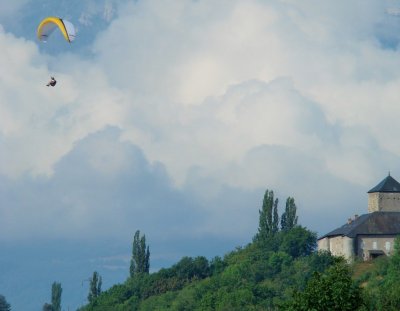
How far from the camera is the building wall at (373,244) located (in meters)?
160

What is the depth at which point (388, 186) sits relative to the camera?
16738 cm

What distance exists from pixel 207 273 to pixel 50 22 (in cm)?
10256

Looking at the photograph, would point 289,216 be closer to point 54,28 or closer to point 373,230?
point 373,230

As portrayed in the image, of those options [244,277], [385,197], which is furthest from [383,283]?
[244,277]

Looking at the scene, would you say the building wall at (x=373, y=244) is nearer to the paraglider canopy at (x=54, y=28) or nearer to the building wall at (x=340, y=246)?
the building wall at (x=340, y=246)

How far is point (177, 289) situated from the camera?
18450 cm

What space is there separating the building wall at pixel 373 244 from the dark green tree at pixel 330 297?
77547 millimetres

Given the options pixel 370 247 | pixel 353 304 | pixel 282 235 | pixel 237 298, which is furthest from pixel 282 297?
pixel 353 304

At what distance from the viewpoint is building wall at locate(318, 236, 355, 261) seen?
160 m

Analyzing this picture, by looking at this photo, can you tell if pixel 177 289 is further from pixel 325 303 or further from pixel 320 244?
pixel 325 303

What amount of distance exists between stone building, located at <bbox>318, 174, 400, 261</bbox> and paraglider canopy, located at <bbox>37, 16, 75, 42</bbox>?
7766 cm

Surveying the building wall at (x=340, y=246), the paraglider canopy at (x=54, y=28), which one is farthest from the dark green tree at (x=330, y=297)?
the building wall at (x=340, y=246)

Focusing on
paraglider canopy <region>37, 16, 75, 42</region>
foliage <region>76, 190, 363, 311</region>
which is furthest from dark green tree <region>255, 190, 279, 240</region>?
paraglider canopy <region>37, 16, 75, 42</region>

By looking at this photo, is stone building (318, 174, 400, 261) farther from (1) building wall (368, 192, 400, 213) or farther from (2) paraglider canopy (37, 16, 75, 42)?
(2) paraglider canopy (37, 16, 75, 42)
